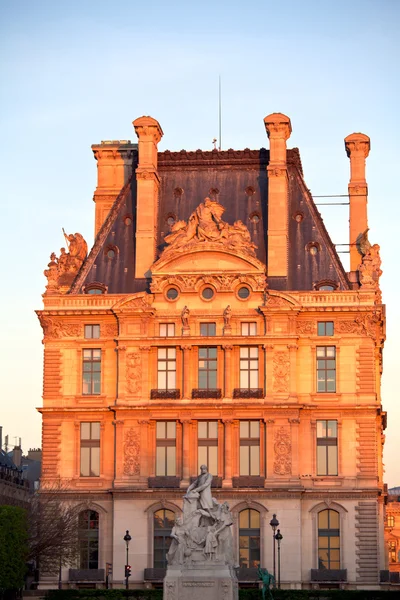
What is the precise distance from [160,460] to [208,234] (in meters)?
11.0

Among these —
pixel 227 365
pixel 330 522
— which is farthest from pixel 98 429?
pixel 330 522

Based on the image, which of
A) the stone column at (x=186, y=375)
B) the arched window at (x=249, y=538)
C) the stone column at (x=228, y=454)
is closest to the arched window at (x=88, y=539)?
the stone column at (x=228, y=454)

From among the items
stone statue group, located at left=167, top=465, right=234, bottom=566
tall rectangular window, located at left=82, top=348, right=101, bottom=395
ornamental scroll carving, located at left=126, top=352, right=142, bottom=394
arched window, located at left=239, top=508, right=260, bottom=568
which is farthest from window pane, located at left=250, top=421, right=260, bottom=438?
stone statue group, located at left=167, top=465, right=234, bottom=566

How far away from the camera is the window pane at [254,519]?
73.0 meters

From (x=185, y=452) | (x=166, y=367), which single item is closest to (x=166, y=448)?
(x=185, y=452)

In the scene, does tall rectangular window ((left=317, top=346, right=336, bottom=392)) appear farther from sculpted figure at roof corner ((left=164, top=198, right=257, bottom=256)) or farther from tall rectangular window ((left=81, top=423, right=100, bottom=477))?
tall rectangular window ((left=81, top=423, right=100, bottom=477))

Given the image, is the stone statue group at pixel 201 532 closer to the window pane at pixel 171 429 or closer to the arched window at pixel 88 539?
the window pane at pixel 171 429

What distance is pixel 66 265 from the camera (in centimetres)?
7825

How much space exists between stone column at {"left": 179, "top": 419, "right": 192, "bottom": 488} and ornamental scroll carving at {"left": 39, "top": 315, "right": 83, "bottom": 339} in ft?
22.5

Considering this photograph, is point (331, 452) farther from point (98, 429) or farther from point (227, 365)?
point (98, 429)

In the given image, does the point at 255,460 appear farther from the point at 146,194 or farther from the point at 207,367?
the point at 146,194

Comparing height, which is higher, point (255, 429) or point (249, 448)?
point (255, 429)

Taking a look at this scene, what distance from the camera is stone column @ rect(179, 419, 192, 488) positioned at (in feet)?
242

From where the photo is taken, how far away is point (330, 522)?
7319 cm
